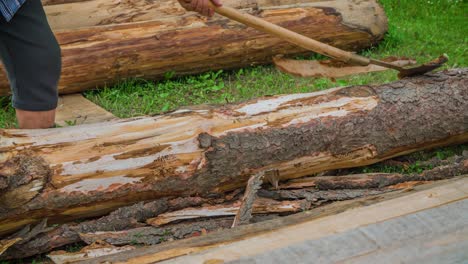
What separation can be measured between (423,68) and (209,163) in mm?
1611

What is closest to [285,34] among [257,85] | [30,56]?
[30,56]

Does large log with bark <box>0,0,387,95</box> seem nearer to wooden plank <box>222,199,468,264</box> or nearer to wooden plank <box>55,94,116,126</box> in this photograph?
wooden plank <box>55,94,116,126</box>

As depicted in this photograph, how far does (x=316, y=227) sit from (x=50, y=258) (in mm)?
1333

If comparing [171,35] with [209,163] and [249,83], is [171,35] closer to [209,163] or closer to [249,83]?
[249,83]

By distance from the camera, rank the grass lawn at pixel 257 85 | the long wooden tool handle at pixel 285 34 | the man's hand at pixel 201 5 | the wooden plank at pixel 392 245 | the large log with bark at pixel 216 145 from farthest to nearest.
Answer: the grass lawn at pixel 257 85
the long wooden tool handle at pixel 285 34
the man's hand at pixel 201 5
the large log with bark at pixel 216 145
the wooden plank at pixel 392 245

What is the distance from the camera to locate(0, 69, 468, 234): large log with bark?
3.43 m

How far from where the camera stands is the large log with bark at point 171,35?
5.73m

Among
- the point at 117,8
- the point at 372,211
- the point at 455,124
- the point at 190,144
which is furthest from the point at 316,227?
the point at 117,8

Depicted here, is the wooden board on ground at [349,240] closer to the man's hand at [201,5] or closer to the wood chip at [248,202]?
the wood chip at [248,202]

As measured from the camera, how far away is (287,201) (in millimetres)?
3783

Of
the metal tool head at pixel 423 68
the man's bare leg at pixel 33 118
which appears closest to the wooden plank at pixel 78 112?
the man's bare leg at pixel 33 118

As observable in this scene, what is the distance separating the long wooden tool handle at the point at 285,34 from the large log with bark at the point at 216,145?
29 centimetres

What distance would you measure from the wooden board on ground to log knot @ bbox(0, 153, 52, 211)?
77 cm

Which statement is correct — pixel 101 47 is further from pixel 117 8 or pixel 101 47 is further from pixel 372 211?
pixel 372 211
